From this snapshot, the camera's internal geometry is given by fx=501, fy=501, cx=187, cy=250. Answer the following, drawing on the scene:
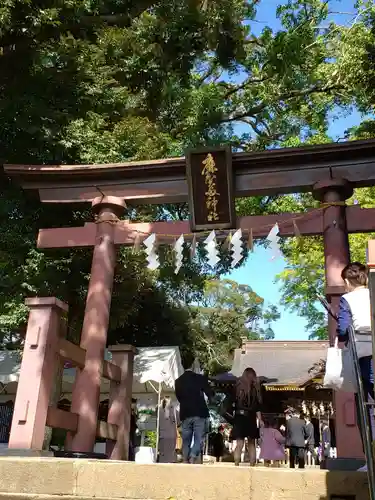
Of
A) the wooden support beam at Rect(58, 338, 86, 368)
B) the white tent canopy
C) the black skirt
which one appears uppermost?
the white tent canopy

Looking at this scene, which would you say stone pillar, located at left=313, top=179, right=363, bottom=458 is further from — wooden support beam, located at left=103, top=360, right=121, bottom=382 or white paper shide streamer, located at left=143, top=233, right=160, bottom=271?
wooden support beam, located at left=103, top=360, right=121, bottom=382

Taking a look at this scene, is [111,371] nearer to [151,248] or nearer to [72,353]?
[72,353]

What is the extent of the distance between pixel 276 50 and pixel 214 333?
1696 cm

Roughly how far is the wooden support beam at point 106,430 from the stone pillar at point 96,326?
16cm

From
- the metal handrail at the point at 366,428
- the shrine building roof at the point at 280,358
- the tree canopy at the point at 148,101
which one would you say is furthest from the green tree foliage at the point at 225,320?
the metal handrail at the point at 366,428

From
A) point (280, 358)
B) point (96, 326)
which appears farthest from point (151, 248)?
point (280, 358)

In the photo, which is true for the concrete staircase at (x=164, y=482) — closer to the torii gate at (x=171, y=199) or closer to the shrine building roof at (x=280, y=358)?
the torii gate at (x=171, y=199)

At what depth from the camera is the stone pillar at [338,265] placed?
585 centimetres

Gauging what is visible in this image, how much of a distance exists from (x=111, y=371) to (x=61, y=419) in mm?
1337

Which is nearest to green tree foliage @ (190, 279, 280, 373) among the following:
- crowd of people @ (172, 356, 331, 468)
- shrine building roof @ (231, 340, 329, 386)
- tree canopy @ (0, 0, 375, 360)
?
shrine building roof @ (231, 340, 329, 386)

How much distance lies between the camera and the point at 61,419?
234 inches

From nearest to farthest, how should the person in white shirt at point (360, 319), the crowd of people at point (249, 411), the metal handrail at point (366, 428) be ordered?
the metal handrail at point (366, 428), the person in white shirt at point (360, 319), the crowd of people at point (249, 411)

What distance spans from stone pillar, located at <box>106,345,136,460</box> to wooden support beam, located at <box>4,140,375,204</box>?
7.95 feet

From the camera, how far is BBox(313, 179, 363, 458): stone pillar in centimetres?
585
